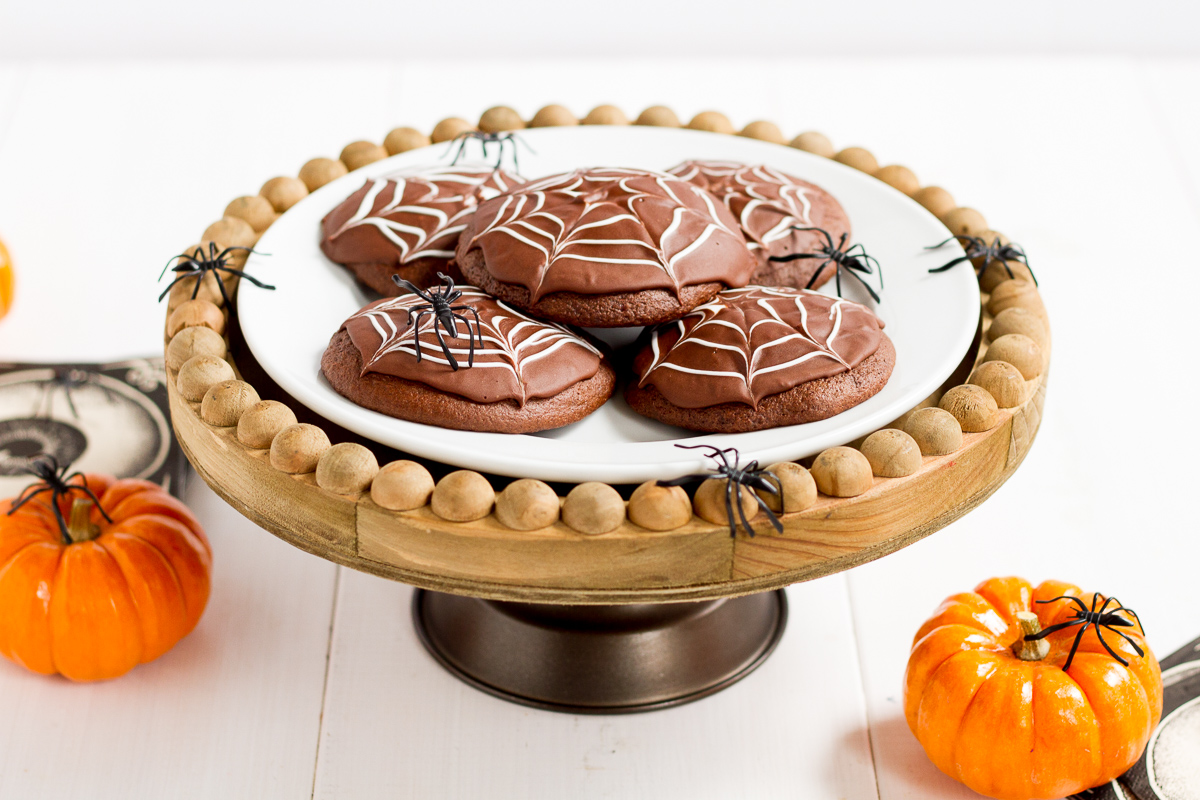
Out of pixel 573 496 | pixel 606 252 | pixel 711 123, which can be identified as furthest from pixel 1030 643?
pixel 711 123

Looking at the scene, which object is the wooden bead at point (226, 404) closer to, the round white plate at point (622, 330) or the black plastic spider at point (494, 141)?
the round white plate at point (622, 330)

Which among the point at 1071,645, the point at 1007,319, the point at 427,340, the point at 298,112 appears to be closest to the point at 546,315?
the point at 427,340

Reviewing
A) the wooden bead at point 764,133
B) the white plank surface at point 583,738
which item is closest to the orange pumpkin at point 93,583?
the white plank surface at point 583,738

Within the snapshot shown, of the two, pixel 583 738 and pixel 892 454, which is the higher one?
pixel 892 454

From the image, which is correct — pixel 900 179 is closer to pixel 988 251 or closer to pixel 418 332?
pixel 988 251

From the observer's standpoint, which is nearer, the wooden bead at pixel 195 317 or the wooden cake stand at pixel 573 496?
the wooden cake stand at pixel 573 496

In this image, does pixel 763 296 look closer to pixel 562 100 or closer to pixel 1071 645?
pixel 1071 645
